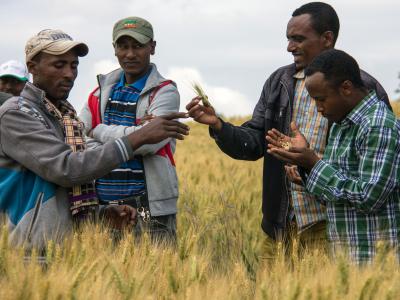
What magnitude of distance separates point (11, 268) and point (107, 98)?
1.75 m

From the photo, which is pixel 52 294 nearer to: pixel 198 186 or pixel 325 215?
pixel 325 215

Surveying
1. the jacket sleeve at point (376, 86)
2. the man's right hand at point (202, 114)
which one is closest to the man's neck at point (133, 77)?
the man's right hand at point (202, 114)

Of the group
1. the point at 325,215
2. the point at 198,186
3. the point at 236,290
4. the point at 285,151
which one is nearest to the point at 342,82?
the point at 285,151

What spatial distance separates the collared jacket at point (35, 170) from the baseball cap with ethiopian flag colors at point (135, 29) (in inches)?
36.2

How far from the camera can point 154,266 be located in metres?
3.65

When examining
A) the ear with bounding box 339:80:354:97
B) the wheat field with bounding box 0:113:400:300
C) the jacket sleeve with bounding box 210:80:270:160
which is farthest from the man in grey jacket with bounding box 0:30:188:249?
the ear with bounding box 339:80:354:97

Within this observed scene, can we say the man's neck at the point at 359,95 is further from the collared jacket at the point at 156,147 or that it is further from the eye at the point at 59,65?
the eye at the point at 59,65

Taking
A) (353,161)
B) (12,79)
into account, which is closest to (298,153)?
(353,161)

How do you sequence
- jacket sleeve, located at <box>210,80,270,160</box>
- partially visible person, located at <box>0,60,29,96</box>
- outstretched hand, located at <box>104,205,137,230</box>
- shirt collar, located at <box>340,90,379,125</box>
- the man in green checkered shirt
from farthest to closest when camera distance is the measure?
partially visible person, located at <box>0,60,29,96</box> < jacket sleeve, located at <box>210,80,270,160</box> < outstretched hand, located at <box>104,205,137,230</box> < shirt collar, located at <box>340,90,379,125</box> < the man in green checkered shirt

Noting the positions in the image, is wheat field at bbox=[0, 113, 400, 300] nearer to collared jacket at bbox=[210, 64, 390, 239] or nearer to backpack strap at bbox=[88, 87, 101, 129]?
collared jacket at bbox=[210, 64, 390, 239]

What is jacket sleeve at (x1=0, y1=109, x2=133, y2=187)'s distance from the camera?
390cm

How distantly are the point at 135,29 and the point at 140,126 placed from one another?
23.4 inches

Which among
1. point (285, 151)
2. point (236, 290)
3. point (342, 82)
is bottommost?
point (236, 290)

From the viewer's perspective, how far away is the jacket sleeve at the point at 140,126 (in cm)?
461
